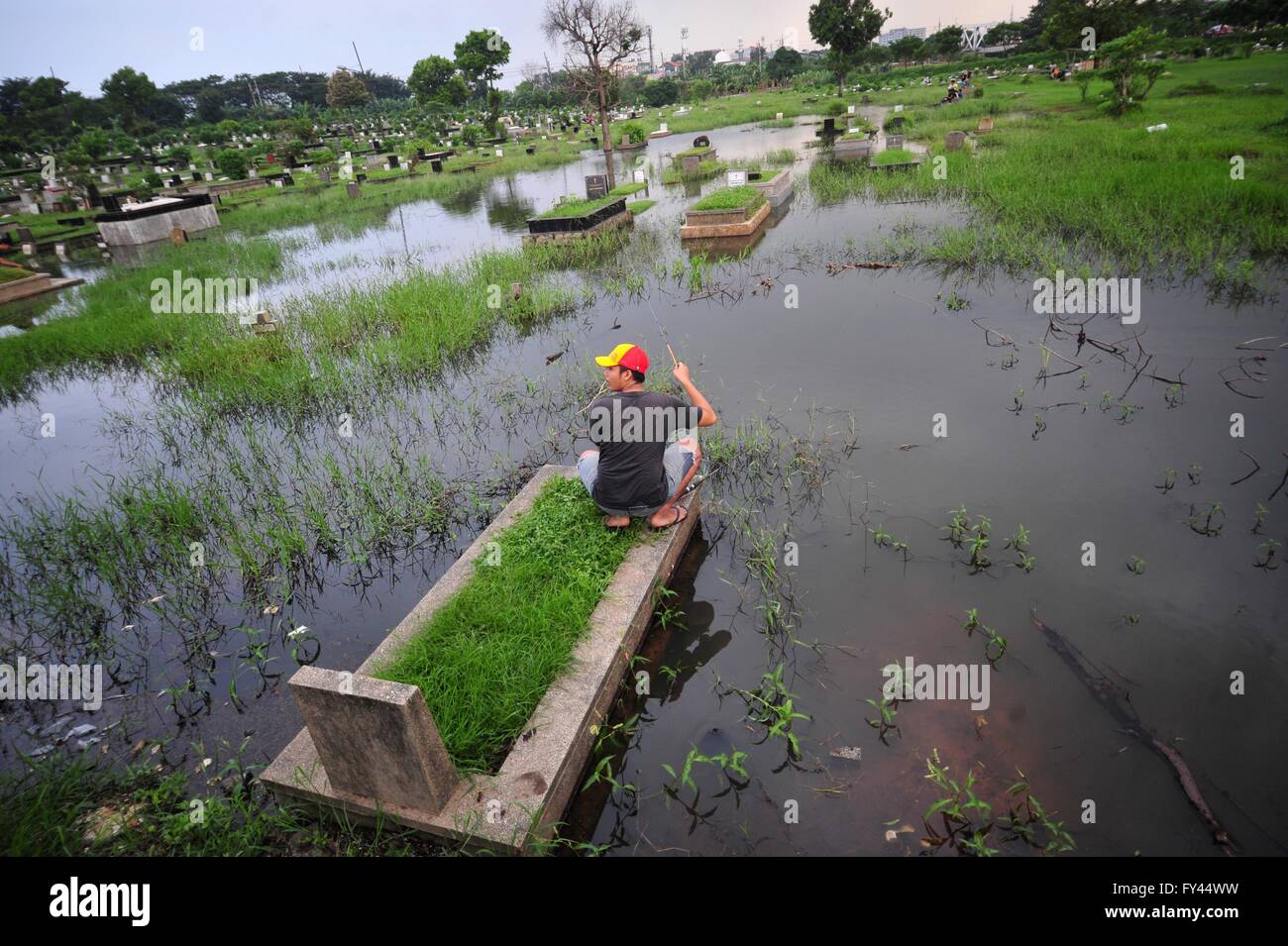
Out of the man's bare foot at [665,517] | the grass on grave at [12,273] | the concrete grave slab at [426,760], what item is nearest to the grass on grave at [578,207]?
the man's bare foot at [665,517]

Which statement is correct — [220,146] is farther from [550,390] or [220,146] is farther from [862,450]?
[862,450]

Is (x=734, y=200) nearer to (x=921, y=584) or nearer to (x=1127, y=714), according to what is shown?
(x=921, y=584)

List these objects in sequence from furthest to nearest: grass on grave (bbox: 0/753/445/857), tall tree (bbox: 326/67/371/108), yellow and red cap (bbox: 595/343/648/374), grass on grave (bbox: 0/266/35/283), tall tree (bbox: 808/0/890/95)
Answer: tall tree (bbox: 326/67/371/108)
tall tree (bbox: 808/0/890/95)
grass on grave (bbox: 0/266/35/283)
yellow and red cap (bbox: 595/343/648/374)
grass on grave (bbox: 0/753/445/857)

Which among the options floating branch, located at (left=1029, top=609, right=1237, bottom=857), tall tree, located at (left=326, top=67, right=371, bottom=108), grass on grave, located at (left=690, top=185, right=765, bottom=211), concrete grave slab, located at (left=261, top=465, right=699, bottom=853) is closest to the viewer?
concrete grave slab, located at (left=261, top=465, right=699, bottom=853)

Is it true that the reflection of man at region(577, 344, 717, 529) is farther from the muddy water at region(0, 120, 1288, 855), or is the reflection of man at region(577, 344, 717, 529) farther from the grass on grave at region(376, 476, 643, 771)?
the muddy water at region(0, 120, 1288, 855)

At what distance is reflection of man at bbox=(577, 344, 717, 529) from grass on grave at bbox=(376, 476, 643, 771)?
0.24 metres

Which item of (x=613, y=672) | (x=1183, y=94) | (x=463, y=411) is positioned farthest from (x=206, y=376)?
(x=1183, y=94)

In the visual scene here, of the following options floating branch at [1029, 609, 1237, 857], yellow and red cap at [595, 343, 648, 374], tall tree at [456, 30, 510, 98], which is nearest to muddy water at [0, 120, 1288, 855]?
floating branch at [1029, 609, 1237, 857]

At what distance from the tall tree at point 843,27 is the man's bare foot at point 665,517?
159 feet

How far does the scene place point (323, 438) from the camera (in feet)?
24.3

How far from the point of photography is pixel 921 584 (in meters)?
4.56

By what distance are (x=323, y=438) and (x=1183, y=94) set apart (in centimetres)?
3091

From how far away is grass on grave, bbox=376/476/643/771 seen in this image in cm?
345

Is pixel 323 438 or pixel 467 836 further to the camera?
pixel 323 438
